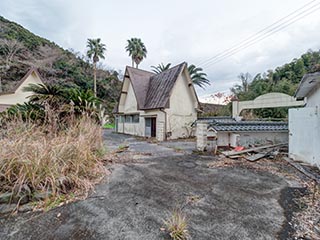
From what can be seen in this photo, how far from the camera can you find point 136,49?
98.7 ft

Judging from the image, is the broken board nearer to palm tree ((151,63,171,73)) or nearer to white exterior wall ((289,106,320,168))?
white exterior wall ((289,106,320,168))

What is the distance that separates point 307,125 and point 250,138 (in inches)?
117

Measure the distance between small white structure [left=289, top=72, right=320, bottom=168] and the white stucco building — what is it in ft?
27.4

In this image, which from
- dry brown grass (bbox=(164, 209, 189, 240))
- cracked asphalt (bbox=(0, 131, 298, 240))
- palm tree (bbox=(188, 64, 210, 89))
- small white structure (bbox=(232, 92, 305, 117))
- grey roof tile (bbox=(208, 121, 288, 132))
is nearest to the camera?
dry brown grass (bbox=(164, 209, 189, 240))

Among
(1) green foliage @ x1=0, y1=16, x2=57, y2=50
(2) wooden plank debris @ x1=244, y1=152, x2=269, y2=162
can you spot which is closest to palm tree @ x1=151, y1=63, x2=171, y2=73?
(1) green foliage @ x1=0, y1=16, x2=57, y2=50

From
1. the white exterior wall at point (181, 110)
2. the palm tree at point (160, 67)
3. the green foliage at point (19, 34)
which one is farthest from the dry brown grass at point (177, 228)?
the green foliage at point (19, 34)

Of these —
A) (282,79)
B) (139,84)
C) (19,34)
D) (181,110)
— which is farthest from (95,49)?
(282,79)

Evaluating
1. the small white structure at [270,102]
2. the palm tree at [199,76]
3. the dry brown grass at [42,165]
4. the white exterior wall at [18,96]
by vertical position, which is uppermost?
the palm tree at [199,76]

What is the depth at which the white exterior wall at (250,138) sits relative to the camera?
8.53 meters

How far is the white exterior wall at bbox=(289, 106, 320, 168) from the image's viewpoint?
5367 mm

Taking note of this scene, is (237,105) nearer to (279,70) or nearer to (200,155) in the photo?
(200,155)

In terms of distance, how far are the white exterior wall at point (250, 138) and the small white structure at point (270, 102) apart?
3186 mm

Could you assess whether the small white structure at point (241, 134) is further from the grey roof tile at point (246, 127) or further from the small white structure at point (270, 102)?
the small white structure at point (270, 102)

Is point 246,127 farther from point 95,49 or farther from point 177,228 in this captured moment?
point 95,49
